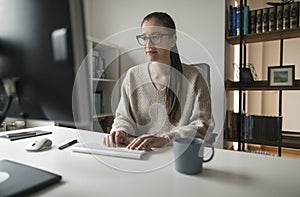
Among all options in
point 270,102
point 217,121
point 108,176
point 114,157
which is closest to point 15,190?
point 108,176

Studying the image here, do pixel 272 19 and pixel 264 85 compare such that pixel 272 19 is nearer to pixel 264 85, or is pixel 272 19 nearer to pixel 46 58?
pixel 264 85

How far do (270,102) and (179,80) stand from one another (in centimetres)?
315

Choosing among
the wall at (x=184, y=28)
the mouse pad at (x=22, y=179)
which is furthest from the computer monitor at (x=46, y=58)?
the wall at (x=184, y=28)

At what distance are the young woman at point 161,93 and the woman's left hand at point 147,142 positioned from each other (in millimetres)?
141

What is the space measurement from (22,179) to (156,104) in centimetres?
71

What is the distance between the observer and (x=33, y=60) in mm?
447

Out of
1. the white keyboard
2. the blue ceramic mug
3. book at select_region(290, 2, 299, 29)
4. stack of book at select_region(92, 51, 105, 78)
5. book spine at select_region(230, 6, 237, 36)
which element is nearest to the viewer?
the blue ceramic mug

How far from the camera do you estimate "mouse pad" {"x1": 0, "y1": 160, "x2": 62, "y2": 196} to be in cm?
49

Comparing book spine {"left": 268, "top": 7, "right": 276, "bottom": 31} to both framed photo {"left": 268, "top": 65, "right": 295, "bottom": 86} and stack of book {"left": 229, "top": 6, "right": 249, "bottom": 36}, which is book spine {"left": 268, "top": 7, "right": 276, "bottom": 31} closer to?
stack of book {"left": 229, "top": 6, "right": 249, "bottom": 36}

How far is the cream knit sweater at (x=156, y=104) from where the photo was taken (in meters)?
1.05

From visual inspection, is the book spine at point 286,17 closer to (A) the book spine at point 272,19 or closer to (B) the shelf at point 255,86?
(A) the book spine at point 272,19

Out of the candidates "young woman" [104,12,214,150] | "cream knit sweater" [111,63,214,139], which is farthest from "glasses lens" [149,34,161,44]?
"cream knit sweater" [111,63,214,139]

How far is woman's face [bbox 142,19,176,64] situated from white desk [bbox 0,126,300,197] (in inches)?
19.1

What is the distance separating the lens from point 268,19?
79.7 inches
